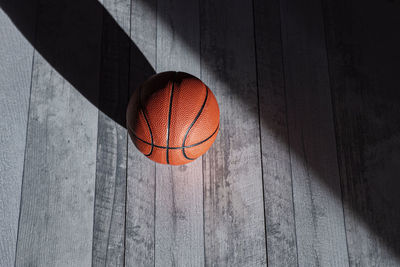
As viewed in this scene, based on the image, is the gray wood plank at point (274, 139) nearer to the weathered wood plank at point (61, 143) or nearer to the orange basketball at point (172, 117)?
the orange basketball at point (172, 117)

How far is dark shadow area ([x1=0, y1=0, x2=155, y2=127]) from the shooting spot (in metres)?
1.63

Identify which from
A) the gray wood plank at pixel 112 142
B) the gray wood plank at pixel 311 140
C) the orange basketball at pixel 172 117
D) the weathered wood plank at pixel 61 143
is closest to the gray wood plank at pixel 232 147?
the gray wood plank at pixel 311 140

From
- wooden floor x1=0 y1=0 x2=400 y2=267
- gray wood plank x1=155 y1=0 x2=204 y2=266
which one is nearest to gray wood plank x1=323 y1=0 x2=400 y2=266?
wooden floor x1=0 y1=0 x2=400 y2=267

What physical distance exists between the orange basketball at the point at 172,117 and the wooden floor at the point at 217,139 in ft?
0.94

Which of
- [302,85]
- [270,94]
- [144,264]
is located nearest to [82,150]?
[144,264]

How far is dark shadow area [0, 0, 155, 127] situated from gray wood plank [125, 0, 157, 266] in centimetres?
1

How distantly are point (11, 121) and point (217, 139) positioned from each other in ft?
3.29

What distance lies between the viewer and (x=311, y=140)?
1.62 m

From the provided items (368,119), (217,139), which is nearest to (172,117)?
(217,139)

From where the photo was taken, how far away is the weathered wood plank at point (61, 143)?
146cm

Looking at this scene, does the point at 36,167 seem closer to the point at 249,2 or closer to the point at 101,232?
the point at 101,232

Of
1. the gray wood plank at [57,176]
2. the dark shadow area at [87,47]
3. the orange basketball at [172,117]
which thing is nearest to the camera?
the orange basketball at [172,117]

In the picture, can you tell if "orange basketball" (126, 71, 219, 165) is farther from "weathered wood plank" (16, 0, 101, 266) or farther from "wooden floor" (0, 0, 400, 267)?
"weathered wood plank" (16, 0, 101, 266)

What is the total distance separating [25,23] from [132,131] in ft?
3.11
